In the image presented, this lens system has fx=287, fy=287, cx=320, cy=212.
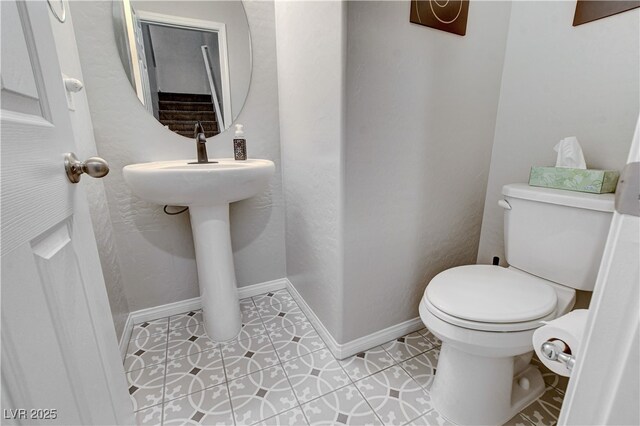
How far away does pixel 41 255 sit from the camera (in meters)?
0.43

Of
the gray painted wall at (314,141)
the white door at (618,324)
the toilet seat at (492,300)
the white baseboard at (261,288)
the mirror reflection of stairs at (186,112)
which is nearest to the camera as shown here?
the white door at (618,324)

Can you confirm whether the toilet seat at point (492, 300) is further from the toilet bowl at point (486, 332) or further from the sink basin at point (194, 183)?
the sink basin at point (194, 183)

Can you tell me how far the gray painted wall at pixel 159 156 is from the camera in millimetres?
1210

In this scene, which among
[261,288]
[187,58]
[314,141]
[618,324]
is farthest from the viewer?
[261,288]

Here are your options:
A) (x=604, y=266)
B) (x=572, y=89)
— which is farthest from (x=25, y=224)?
(x=572, y=89)

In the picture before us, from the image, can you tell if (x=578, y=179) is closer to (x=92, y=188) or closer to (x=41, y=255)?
(x=41, y=255)

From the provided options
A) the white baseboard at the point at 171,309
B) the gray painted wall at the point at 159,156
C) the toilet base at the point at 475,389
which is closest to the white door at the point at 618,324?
the toilet base at the point at 475,389

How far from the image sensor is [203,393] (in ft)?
3.64

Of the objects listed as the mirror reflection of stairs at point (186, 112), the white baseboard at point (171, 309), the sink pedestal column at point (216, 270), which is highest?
the mirror reflection of stairs at point (186, 112)

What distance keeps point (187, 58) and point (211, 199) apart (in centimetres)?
76

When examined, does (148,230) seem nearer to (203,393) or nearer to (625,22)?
(203,393)

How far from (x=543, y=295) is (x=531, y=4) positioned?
1.16 meters

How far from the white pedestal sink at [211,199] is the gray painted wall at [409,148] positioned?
406 mm

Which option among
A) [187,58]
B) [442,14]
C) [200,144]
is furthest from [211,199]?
[442,14]
